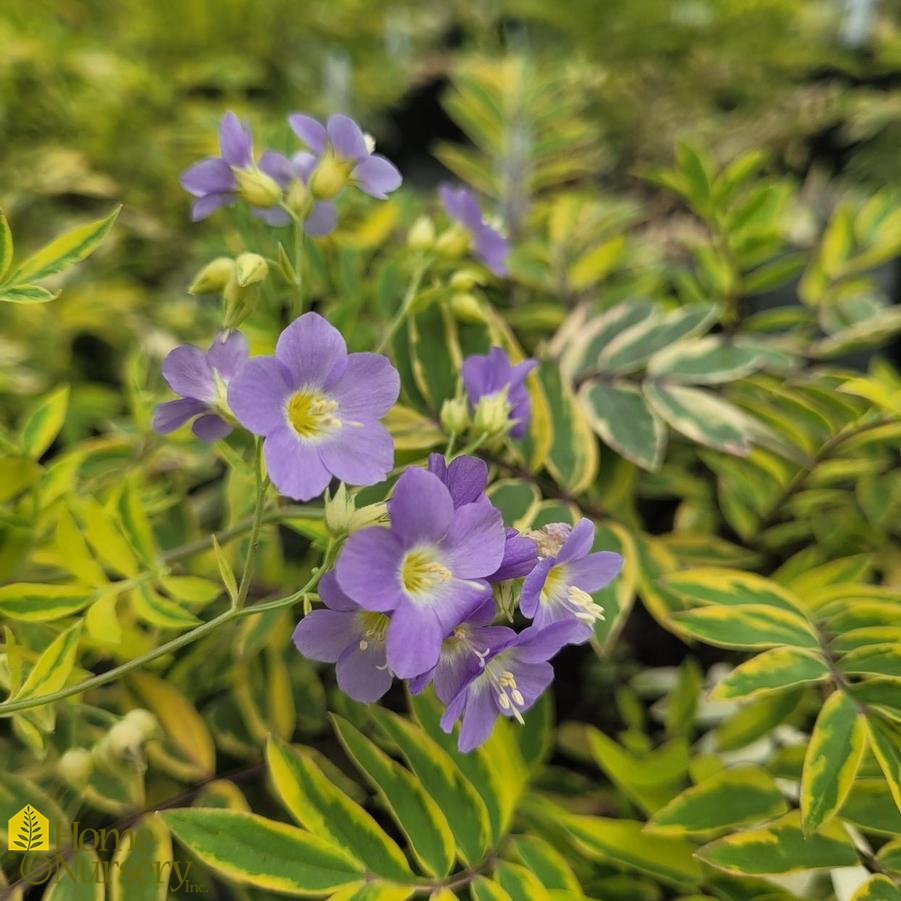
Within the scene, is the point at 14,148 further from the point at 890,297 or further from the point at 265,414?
the point at 890,297

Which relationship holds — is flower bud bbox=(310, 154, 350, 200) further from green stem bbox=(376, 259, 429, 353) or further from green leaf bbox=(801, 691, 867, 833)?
green leaf bbox=(801, 691, 867, 833)

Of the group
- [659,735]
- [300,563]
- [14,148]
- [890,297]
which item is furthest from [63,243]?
[890,297]

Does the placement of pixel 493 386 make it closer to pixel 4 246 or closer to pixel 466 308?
pixel 466 308

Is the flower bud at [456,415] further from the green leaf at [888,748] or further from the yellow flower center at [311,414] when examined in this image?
the green leaf at [888,748]

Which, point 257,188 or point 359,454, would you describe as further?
point 257,188

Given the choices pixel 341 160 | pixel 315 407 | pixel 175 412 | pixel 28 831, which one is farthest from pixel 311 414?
pixel 28 831

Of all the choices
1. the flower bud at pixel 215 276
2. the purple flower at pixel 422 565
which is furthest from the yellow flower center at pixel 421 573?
the flower bud at pixel 215 276
